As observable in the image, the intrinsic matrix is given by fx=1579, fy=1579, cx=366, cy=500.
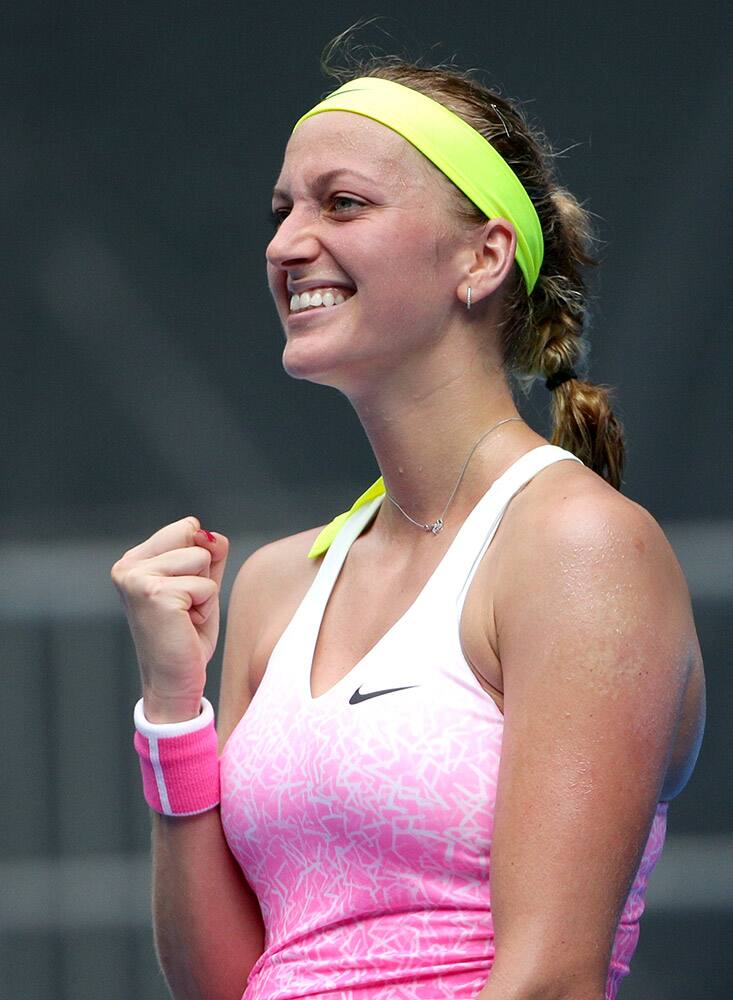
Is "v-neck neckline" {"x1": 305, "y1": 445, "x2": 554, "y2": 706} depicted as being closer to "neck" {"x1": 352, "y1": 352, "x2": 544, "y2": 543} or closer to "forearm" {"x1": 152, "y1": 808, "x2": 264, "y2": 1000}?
"neck" {"x1": 352, "y1": 352, "x2": 544, "y2": 543}

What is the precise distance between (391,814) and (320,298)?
1.91 feet

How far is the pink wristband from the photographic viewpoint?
1.76m

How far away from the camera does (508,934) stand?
139 centimetres

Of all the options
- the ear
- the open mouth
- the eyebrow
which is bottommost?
the open mouth

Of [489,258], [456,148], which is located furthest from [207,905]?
[456,148]

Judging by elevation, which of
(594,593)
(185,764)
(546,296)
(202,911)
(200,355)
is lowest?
(200,355)

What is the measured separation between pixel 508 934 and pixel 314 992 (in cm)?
27

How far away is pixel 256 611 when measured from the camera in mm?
1947

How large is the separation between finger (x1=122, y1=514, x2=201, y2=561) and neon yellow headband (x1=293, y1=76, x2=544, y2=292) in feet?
1.61

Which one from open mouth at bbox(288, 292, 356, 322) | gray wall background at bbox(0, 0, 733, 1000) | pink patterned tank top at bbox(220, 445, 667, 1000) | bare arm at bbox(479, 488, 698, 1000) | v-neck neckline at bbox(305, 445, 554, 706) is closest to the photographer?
bare arm at bbox(479, 488, 698, 1000)

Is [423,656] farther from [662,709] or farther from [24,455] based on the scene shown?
[24,455]

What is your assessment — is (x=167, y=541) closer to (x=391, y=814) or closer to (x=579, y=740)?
(x=391, y=814)

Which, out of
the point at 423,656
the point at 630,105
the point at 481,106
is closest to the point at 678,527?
the point at 630,105

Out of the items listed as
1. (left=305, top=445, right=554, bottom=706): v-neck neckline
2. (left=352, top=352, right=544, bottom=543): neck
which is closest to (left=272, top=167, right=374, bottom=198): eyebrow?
(left=352, top=352, right=544, bottom=543): neck
